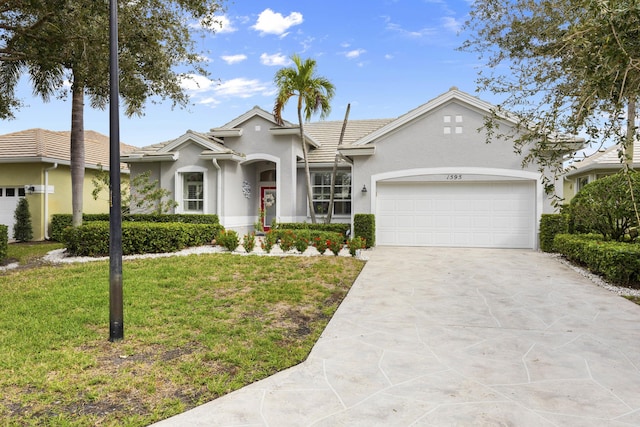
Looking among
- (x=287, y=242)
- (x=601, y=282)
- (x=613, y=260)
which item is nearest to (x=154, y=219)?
(x=287, y=242)

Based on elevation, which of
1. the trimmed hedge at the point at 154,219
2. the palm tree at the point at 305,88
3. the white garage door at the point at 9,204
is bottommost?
the trimmed hedge at the point at 154,219

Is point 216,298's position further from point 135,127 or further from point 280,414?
point 135,127

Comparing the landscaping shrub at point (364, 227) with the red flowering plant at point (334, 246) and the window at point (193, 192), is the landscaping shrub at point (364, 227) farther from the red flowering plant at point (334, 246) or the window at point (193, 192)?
the window at point (193, 192)

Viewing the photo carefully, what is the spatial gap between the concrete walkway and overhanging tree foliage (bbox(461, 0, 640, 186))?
7.25 ft

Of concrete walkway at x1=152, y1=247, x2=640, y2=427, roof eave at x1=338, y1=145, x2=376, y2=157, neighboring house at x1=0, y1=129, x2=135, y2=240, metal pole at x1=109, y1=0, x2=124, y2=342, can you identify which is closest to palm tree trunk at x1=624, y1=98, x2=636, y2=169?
concrete walkway at x1=152, y1=247, x2=640, y2=427

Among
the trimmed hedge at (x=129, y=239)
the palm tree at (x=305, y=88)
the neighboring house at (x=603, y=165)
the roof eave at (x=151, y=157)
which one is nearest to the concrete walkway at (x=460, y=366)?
the trimmed hedge at (x=129, y=239)

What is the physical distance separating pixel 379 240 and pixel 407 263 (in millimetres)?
4049

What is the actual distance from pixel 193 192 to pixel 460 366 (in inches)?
594

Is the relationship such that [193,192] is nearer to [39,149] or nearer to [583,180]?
[39,149]

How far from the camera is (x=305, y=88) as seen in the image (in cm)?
1505

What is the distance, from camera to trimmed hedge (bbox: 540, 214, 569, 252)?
12.8 metres

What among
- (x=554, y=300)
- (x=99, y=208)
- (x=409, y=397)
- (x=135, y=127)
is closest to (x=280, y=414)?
(x=409, y=397)

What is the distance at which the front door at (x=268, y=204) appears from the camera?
19.2 meters

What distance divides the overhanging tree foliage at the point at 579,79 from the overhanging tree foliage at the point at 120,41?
697 cm
